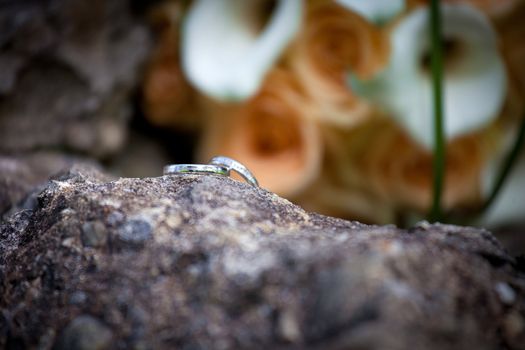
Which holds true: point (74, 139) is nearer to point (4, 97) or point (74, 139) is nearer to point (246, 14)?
point (4, 97)

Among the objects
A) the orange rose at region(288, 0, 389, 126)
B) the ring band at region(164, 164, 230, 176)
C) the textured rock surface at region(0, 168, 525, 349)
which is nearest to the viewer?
the textured rock surface at region(0, 168, 525, 349)

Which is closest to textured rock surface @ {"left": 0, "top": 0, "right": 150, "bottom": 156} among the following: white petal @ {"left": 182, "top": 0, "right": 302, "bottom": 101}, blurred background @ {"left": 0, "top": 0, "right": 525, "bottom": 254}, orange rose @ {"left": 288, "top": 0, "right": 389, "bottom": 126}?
blurred background @ {"left": 0, "top": 0, "right": 525, "bottom": 254}

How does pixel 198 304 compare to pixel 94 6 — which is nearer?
pixel 198 304

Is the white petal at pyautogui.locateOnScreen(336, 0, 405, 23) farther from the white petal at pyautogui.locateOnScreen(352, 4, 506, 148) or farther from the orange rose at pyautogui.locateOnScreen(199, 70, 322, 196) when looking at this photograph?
the orange rose at pyautogui.locateOnScreen(199, 70, 322, 196)

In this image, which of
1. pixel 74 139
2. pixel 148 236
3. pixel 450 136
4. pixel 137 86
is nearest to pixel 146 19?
pixel 137 86

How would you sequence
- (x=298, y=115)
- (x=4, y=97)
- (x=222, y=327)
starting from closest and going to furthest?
(x=222, y=327) < (x=4, y=97) < (x=298, y=115)
